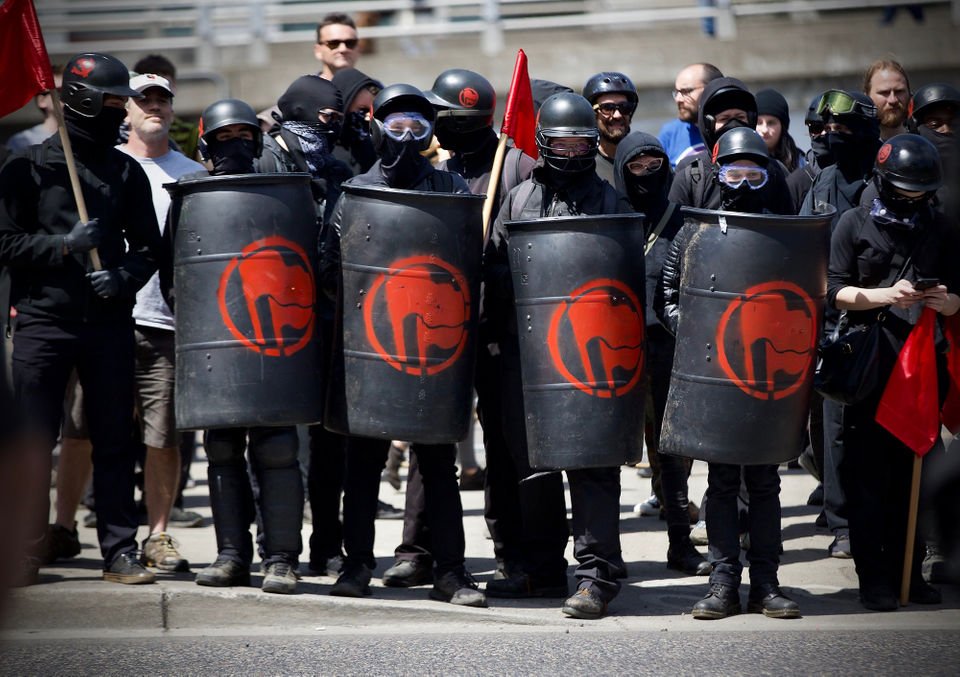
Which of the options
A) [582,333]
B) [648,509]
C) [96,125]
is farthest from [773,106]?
[96,125]

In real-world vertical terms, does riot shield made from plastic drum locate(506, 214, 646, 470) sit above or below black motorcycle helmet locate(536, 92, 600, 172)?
below

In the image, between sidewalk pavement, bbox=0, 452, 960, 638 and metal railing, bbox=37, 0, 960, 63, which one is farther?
metal railing, bbox=37, 0, 960, 63

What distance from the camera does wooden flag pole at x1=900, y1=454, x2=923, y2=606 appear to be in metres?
6.65

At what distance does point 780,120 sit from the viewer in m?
8.63

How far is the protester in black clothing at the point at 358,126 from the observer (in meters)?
7.55

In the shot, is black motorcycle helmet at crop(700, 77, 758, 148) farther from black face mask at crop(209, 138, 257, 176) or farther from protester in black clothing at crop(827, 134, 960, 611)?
black face mask at crop(209, 138, 257, 176)

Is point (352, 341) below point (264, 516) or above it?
above

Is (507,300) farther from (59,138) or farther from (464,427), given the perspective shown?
(59,138)

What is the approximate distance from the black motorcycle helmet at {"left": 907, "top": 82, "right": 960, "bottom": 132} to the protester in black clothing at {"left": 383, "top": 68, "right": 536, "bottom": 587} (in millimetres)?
2232

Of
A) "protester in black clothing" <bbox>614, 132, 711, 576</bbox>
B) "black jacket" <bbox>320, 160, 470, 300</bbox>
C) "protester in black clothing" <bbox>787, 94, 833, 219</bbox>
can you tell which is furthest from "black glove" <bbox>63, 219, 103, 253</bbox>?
"protester in black clothing" <bbox>787, 94, 833, 219</bbox>

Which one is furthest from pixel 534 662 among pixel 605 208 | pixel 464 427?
pixel 605 208

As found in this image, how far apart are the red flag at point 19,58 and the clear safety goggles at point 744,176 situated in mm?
3056

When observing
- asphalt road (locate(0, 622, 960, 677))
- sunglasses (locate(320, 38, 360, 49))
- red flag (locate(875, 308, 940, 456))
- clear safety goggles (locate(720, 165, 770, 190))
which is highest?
sunglasses (locate(320, 38, 360, 49))

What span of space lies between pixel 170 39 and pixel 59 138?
10.2 meters
